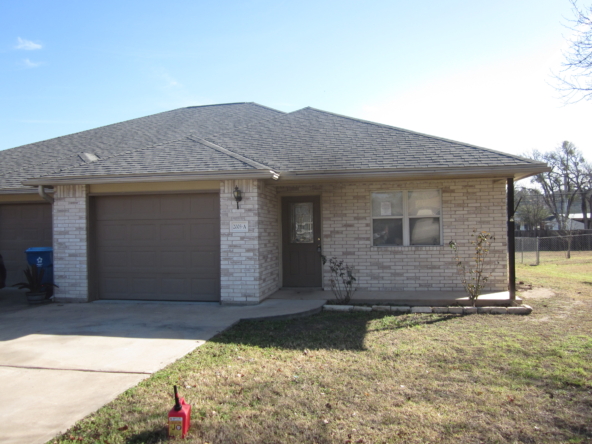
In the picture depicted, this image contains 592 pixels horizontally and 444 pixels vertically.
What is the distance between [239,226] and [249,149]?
8.17 feet

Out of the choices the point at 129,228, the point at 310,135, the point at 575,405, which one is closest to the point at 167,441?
the point at 575,405

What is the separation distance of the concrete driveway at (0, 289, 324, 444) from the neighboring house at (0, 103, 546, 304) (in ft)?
2.32

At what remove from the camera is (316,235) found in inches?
398

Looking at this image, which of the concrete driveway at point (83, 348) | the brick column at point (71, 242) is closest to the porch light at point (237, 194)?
the concrete driveway at point (83, 348)

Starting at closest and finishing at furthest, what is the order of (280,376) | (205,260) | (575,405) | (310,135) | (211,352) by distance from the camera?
(575,405) → (280,376) → (211,352) → (205,260) → (310,135)

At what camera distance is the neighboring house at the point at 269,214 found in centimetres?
848

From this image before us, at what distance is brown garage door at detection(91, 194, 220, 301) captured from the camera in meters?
8.91

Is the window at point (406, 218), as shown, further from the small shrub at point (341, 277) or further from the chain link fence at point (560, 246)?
the chain link fence at point (560, 246)

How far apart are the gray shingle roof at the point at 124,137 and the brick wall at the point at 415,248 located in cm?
467

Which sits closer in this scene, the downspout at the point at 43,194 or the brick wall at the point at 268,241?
the brick wall at the point at 268,241

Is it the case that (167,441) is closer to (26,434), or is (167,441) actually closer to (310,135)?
(26,434)

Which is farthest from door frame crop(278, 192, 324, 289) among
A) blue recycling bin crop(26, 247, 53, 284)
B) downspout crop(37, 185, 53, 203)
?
blue recycling bin crop(26, 247, 53, 284)

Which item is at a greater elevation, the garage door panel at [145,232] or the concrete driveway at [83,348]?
the garage door panel at [145,232]

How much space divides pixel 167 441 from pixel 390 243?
23.2 ft
